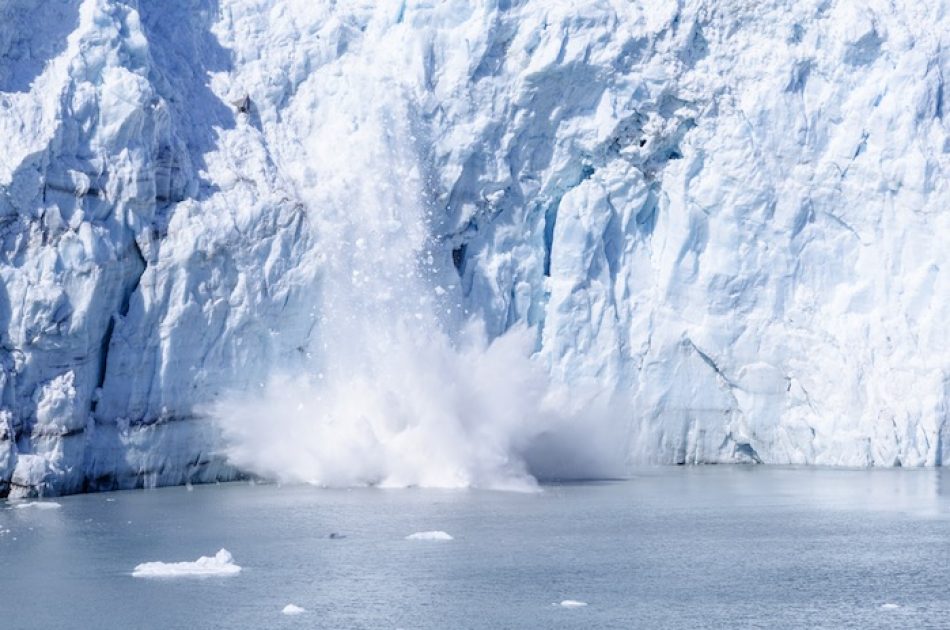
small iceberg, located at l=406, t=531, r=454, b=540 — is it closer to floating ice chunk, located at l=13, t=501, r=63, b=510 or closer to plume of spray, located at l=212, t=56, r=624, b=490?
floating ice chunk, located at l=13, t=501, r=63, b=510

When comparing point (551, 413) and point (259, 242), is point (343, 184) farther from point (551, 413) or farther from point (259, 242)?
point (551, 413)

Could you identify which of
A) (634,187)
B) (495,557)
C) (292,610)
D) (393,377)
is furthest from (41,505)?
(634,187)

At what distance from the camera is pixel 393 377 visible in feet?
67.9

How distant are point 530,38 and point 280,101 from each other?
3530 mm

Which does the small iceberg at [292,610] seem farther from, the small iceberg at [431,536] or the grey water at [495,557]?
the small iceberg at [431,536]

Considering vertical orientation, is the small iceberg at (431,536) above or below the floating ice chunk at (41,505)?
above

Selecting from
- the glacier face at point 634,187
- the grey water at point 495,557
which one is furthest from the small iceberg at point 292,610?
the glacier face at point 634,187

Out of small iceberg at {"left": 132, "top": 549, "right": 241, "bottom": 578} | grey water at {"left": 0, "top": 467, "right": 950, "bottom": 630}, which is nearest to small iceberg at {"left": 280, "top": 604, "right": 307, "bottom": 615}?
grey water at {"left": 0, "top": 467, "right": 950, "bottom": 630}

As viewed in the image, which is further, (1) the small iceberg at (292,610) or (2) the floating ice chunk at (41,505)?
(2) the floating ice chunk at (41,505)

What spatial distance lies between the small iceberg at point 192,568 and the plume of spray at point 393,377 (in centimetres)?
643

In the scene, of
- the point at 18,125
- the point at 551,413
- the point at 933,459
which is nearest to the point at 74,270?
the point at 18,125

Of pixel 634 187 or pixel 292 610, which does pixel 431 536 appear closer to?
pixel 292 610

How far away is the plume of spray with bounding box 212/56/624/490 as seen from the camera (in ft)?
66.4

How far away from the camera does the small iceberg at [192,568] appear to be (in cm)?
1328
